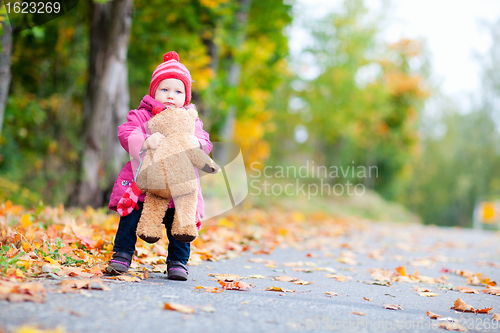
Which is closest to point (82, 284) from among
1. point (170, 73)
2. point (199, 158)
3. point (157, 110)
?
point (199, 158)

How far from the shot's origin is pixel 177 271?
9.70 ft

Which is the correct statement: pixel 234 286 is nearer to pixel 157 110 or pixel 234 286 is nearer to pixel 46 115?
pixel 157 110

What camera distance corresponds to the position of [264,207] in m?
13.9

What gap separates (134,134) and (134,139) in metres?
0.04

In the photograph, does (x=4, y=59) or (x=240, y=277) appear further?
(x=4, y=59)

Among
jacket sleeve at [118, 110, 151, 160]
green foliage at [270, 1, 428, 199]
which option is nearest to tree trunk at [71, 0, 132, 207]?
jacket sleeve at [118, 110, 151, 160]

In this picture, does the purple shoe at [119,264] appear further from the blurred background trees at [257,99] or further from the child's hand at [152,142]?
the blurred background trees at [257,99]

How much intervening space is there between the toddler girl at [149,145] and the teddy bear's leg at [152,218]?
81mm

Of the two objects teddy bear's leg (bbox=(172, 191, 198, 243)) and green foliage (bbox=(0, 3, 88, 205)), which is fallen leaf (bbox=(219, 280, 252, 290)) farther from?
green foliage (bbox=(0, 3, 88, 205))

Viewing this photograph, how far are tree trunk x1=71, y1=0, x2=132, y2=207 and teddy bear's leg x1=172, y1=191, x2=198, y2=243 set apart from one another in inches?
154

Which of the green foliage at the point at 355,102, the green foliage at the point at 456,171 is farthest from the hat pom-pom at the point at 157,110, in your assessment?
the green foliage at the point at 456,171

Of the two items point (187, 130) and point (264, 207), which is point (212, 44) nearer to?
point (264, 207)

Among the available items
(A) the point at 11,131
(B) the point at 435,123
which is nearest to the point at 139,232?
(A) the point at 11,131

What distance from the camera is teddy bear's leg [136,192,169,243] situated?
2.78 metres
